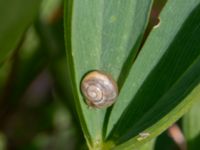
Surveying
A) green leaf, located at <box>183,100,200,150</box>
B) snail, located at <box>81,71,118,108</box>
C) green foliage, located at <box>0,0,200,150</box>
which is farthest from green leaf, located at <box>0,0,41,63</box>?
green leaf, located at <box>183,100,200,150</box>

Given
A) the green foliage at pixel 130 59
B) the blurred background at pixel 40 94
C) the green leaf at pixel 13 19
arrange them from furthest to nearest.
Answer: the blurred background at pixel 40 94 < the green leaf at pixel 13 19 < the green foliage at pixel 130 59

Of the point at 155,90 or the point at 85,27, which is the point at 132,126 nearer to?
the point at 155,90

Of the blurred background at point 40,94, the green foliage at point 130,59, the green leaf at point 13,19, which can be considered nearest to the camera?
the green foliage at point 130,59

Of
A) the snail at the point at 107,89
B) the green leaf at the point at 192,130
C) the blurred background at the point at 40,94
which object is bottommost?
the blurred background at the point at 40,94


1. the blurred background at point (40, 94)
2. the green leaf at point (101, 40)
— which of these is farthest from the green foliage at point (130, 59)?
the blurred background at point (40, 94)

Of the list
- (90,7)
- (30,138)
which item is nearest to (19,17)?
(90,7)

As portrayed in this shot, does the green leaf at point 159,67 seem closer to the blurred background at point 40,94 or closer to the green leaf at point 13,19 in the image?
the green leaf at point 13,19

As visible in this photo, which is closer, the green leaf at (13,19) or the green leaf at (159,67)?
the green leaf at (159,67)
